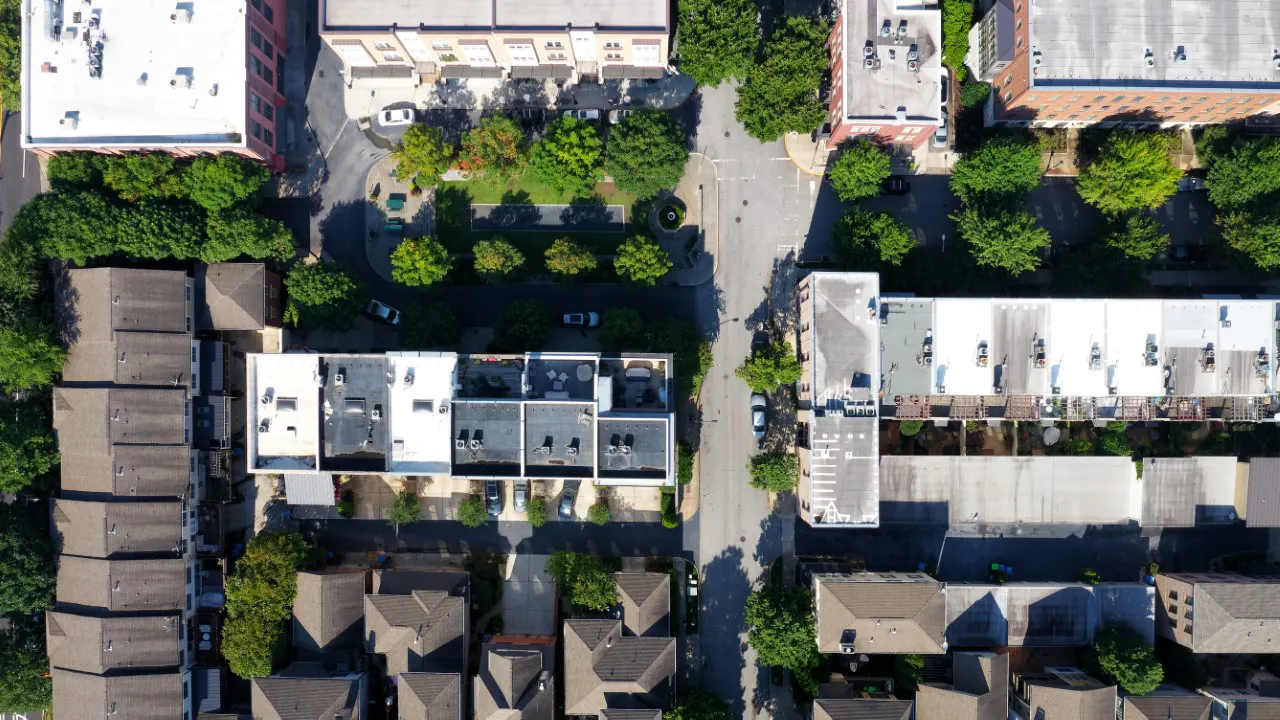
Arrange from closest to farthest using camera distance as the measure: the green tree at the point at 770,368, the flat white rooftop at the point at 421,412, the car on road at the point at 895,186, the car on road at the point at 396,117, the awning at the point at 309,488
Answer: the flat white rooftop at the point at 421,412, the green tree at the point at 770,368, the awning at the point at 309,488, the car on road at the point at 895,186, the car on road at the point at 396,117

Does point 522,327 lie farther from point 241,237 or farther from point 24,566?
point 24,566

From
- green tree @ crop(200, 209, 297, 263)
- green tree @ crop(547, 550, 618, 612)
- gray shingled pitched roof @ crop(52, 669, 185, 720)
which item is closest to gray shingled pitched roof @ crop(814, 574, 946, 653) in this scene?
green tree @ crop(547, 550, 618, 612)

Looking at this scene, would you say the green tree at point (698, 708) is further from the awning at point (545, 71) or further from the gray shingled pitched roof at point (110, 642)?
the awning at point (545, 71)

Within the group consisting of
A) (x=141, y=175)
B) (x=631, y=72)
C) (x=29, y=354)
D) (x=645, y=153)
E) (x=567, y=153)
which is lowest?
(x=29, y=354)

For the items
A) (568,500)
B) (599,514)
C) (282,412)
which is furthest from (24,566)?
(599,514)

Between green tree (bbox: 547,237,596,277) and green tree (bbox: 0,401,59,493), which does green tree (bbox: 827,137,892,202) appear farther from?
green tree (bbox: 0,401,59,493)

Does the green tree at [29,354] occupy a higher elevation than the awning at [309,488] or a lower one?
higher

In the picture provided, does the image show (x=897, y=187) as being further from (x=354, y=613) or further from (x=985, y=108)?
(x=354, y=613)

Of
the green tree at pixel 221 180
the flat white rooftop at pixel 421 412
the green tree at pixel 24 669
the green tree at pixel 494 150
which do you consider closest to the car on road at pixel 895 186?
the green tree at pixel 494 150
